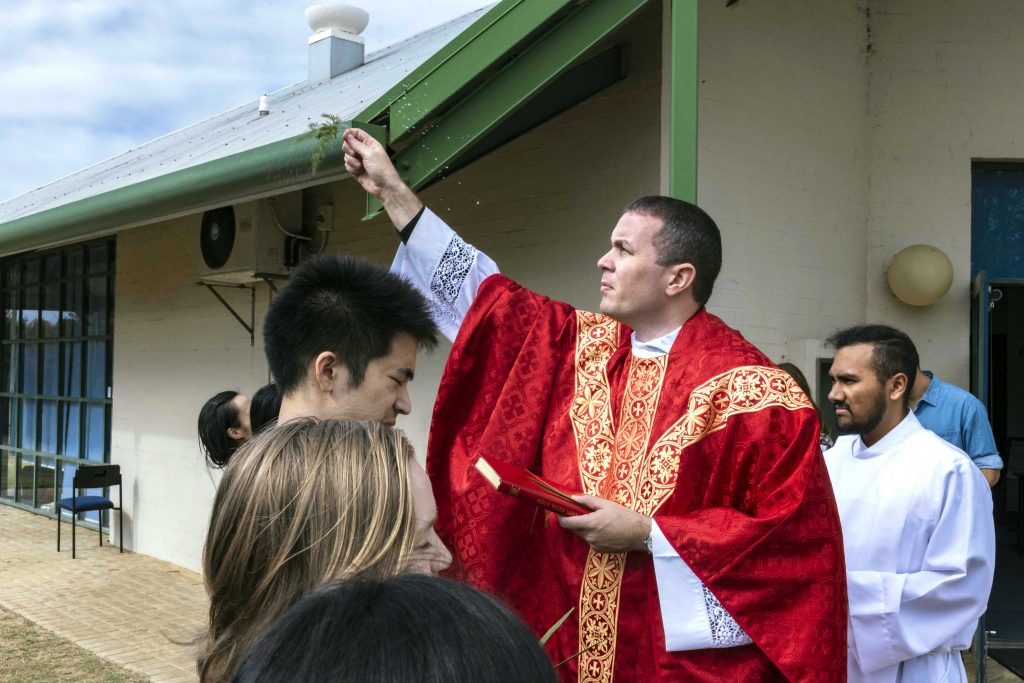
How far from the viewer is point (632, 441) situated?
2301 mm

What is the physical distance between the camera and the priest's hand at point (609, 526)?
6.60 feet

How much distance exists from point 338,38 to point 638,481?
8290 mm

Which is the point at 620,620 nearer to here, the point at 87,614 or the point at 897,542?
the point at 897,542

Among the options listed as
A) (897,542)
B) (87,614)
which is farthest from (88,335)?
(897,542)

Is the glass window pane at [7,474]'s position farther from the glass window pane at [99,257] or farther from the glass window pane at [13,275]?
the glass window pane at [99,257]

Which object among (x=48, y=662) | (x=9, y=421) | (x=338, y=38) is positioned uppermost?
(x=338, y=38)

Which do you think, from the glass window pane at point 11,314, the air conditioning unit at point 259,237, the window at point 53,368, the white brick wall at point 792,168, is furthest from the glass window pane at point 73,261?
the white brick wall at point 792,168

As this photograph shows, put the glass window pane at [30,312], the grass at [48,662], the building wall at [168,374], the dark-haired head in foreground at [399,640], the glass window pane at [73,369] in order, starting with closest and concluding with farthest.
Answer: the dark-haired head in foreground at [399,640] < the grass at [48,662] < the building wall at [168,374] < the glass window pane at [73,369] < the glass window pane at [30,312]

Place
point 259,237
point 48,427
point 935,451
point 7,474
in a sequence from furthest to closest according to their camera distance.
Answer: point 7,474, point 48,427, point 259,237, point 935,451

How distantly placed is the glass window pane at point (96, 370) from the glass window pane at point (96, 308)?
5.7 inches

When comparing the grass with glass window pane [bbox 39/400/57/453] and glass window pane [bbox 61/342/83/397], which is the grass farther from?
glass window pane [bbox 39/400/57/453]

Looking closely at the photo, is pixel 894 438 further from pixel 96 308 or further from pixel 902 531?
pixel 96 308

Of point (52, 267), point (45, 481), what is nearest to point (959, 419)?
point (45, 481)

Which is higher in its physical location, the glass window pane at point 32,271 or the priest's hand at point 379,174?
the glass window pane at point 32,271
